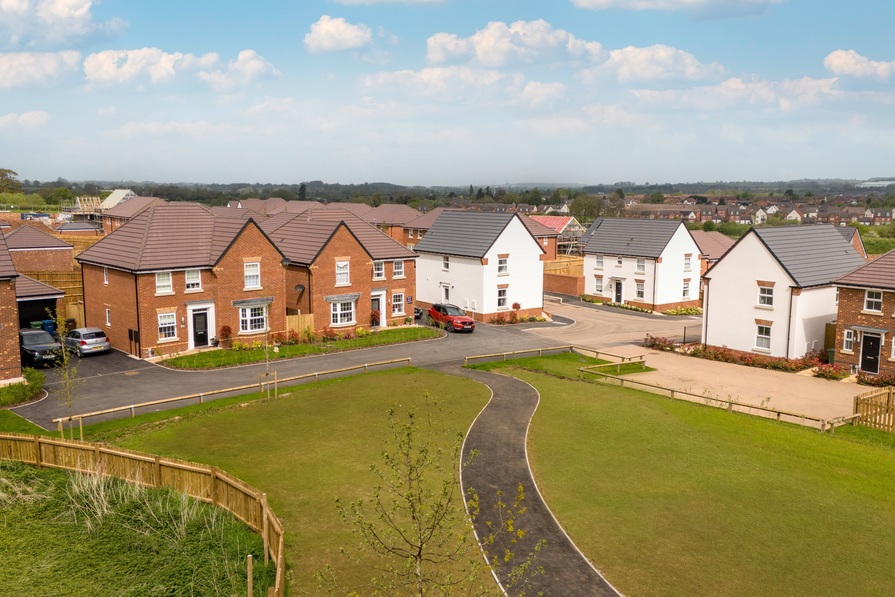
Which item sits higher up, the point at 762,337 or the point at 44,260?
the point at 44,260

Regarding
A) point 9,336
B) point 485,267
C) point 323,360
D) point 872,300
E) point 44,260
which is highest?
point 44,260

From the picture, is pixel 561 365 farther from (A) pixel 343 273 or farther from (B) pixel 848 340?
(A) pixel 343 273

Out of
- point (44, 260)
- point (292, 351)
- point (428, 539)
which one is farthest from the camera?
point (44, 260)

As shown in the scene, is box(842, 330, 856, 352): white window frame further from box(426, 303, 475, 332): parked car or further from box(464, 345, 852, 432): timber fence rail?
box(426, 303, 475, 332): parked car

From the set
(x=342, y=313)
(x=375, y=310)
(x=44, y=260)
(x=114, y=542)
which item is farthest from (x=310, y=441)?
(x=44, y=260)

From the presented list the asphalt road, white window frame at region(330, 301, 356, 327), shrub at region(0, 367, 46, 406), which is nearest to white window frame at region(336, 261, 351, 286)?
white window frame at region(330, 301, 356, 327)

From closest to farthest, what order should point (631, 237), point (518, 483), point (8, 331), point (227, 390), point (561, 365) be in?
1. point (518, 483)
2. point (227, 390)
3. point (8, 331)
4. point (561, 365)
5. point (631, 237)
